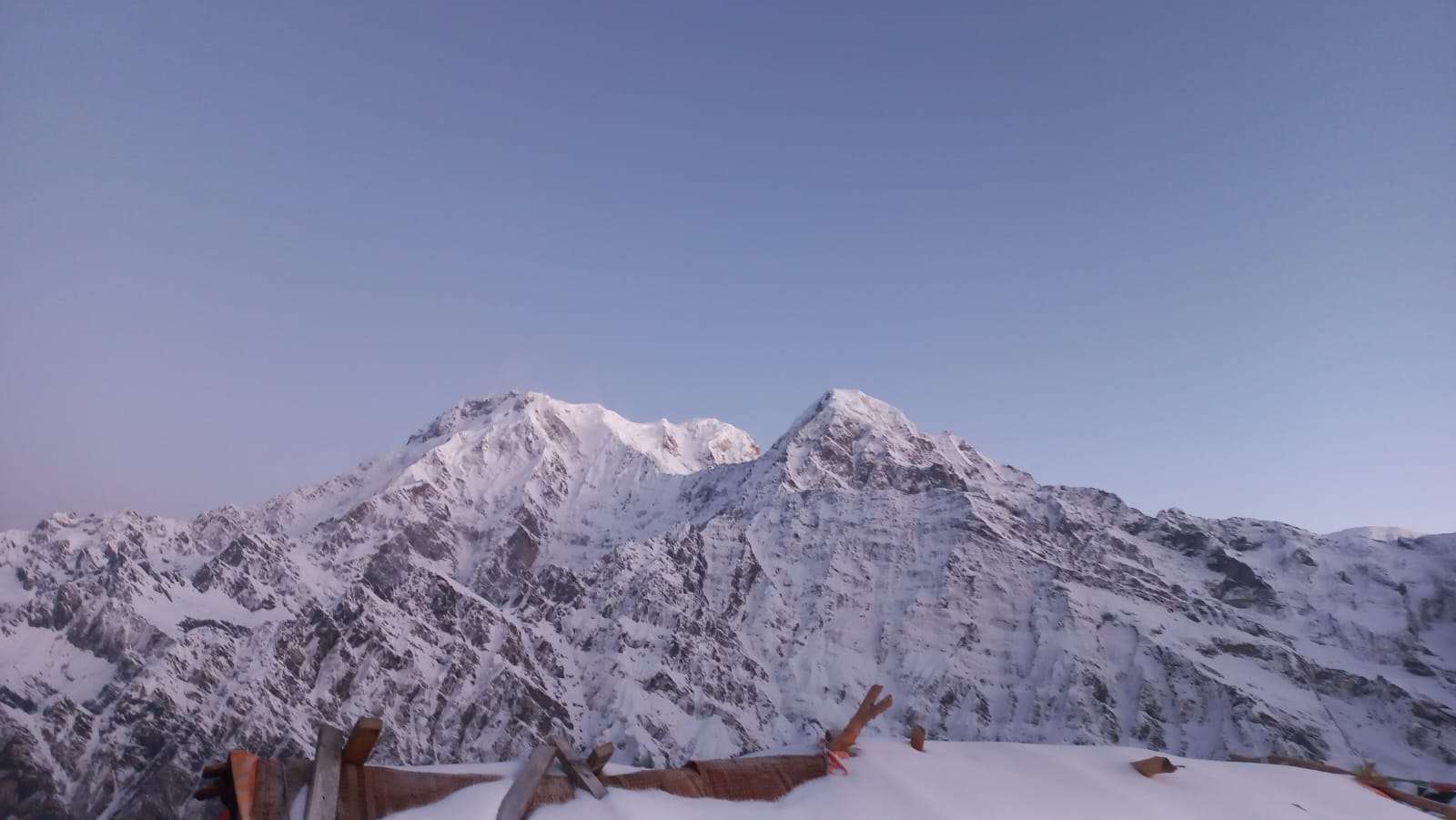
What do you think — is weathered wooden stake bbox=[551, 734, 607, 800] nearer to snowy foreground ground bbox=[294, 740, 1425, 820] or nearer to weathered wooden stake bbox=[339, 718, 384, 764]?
snowy foreground ground bbox=[294, 740, 1425, 820]

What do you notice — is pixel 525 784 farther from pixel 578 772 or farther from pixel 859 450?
pixel 859 450

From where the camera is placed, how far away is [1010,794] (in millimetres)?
5664

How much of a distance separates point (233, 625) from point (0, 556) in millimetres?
60106

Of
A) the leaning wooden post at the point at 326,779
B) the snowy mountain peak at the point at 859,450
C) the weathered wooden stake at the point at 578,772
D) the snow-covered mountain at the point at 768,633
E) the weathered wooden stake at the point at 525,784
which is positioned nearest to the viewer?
the leaning wooden post at the point at 326,779

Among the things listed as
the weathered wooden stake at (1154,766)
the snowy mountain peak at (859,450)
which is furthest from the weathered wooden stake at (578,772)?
the snowy mountain peak at (859,450)

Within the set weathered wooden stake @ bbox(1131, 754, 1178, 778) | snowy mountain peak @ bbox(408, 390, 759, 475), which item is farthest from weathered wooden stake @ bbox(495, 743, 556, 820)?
snowy mountain peak @ bbox(408, 390, 759, 475)

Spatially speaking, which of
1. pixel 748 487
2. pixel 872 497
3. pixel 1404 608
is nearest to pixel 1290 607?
pixel 1404 608

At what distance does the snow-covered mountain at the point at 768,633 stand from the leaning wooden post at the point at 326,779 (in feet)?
286

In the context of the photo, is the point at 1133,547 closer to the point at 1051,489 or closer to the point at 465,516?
the point at 1051,489

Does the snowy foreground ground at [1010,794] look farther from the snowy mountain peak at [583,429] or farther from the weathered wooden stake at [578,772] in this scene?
the snowy mountain peak at [583,429]

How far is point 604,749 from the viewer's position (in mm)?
4648

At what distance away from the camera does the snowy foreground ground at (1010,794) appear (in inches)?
185

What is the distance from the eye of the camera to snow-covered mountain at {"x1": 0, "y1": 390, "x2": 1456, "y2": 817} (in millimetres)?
87000

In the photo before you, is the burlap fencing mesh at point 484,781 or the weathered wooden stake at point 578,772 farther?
the weathered wooden stake at point 578,772
